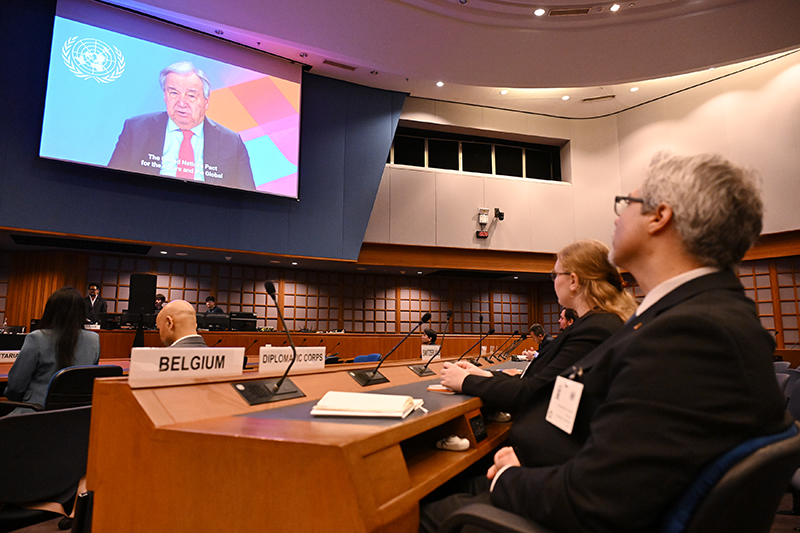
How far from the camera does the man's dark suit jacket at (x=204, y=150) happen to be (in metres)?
6.66

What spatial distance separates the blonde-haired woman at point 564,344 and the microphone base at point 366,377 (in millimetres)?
336

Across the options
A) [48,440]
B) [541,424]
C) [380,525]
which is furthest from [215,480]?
[48,440]

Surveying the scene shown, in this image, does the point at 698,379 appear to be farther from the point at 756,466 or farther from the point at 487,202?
the point at 487,202

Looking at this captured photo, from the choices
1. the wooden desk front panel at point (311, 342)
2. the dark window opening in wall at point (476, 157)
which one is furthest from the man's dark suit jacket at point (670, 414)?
the dark window opening in wall at point (476, 157)

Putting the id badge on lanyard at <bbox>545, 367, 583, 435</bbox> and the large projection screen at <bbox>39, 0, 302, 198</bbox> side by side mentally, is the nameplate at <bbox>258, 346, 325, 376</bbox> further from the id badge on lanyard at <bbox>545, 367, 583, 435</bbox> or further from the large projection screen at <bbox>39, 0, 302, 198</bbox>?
the large projection screen at <bbox>39, 0, 302, 198</bbox>

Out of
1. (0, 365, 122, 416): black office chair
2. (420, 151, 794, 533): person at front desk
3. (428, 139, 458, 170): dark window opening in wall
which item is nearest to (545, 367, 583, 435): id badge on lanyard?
(420, 151, 794, 533): person at front desk

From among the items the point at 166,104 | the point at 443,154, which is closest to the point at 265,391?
the point at 166,104

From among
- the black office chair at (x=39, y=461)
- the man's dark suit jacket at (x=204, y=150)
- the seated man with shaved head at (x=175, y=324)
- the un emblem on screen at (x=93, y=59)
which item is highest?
the un emblem on screen at (x=93, y=59)

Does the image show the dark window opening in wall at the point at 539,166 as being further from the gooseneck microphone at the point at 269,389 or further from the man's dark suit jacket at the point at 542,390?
the gooseneck microphone at the point at 269,389

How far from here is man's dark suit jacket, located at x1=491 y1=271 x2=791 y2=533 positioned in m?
0.70

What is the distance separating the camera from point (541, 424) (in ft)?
3.84

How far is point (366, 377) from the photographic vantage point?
204cm

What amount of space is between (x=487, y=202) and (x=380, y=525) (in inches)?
381

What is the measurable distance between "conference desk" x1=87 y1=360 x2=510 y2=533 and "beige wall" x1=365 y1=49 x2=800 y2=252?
812cm
